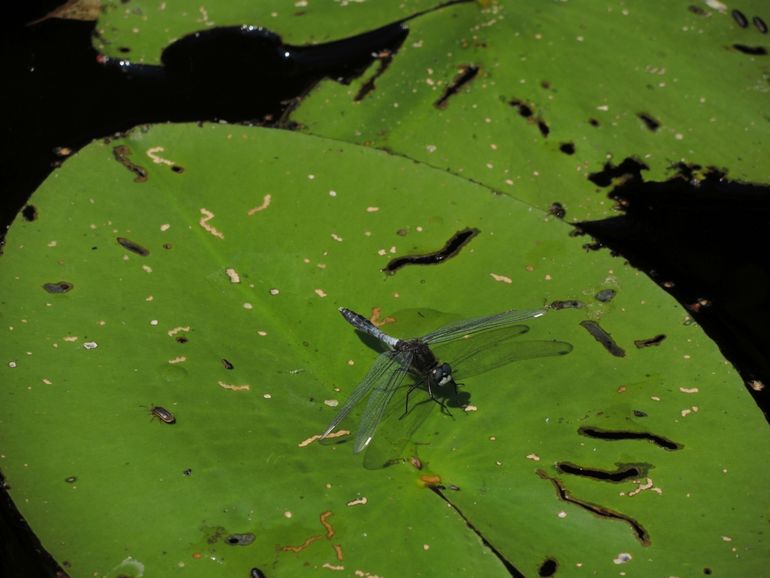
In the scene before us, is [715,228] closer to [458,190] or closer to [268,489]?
[458,190]

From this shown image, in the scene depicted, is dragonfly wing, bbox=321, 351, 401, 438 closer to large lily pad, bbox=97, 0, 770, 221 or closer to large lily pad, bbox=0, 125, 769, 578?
large lily pad, bbox=0, 125, 769, 578

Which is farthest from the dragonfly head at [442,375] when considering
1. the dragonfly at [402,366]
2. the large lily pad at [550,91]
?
the large lily pad at [550,91]

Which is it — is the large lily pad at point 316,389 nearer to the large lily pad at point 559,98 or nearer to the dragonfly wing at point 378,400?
the dragonfly wing at point 378,400

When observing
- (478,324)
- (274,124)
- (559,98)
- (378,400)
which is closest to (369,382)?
(378,400)

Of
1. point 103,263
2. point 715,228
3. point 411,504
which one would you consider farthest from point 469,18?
Result: point 411,504

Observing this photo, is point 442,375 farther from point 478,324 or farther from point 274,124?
point 274,124

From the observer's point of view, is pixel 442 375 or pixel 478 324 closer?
pixel 442 375

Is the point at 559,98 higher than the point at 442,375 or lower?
higher
